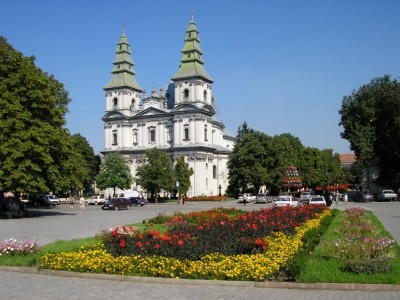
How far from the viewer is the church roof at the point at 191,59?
91688mm

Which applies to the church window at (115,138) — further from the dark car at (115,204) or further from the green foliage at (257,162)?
the dark car at (115,204)

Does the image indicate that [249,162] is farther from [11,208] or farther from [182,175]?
[11,208]

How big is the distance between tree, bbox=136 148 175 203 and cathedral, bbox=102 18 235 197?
10597 mm

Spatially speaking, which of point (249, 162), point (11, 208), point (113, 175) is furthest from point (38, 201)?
point (249, 162)

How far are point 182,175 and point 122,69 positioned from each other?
30805 millimetres

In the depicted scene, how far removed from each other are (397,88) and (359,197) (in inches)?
613

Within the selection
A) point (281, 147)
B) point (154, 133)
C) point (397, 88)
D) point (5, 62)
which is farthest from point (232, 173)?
point (5, 62)

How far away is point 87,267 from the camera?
1259 centimetres

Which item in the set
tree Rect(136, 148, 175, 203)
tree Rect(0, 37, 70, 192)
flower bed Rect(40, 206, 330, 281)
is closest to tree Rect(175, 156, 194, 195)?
tree Rect(136, 148, 175, 203)

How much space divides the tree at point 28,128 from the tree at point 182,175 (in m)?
43.2

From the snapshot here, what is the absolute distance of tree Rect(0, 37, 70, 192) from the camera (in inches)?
1363

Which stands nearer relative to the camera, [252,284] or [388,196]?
[252,284]

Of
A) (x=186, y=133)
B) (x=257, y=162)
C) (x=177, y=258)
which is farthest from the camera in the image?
→ (x=186, y=133)

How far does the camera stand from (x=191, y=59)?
9206 centimetres
